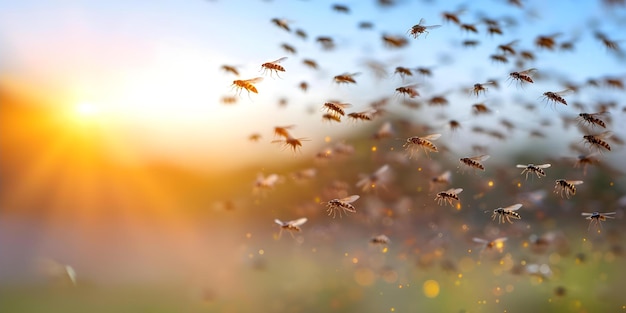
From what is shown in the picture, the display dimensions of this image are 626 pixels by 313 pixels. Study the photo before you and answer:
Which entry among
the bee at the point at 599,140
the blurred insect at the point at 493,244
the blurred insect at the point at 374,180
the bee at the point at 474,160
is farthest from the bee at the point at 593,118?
the blurred insect at the point at 374,180

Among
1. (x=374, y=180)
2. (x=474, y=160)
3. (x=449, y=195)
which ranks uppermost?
(x=374, y=180)

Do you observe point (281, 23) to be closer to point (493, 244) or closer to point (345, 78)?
point (345, 78)

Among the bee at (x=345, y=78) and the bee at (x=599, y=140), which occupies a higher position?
the bee at (x=345, y=78)

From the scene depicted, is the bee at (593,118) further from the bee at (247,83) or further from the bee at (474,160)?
the bee at (247,83)

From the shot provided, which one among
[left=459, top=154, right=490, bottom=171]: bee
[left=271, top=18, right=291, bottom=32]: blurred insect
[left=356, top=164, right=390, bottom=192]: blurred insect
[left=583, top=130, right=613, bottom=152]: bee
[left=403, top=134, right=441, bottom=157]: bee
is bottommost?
[left=459, top=154, right=490, bottom=171]: bee

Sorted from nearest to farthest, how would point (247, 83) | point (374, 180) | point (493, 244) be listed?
point (247, 83) < point (493, 244) < point (374, 180)

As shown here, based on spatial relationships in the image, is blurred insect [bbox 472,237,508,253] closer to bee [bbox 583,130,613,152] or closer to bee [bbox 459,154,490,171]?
bee [bbox 459,154,490,171]

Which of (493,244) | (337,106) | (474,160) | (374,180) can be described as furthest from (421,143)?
(493,244)

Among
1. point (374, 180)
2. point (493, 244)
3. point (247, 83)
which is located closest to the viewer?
point (247, 83)

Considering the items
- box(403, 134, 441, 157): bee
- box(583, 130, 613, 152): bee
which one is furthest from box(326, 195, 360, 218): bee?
box(583, 130, 613, 152): bee

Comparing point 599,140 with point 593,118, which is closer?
point 599,140

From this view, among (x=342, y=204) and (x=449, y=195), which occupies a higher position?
(x=449, y=195)
